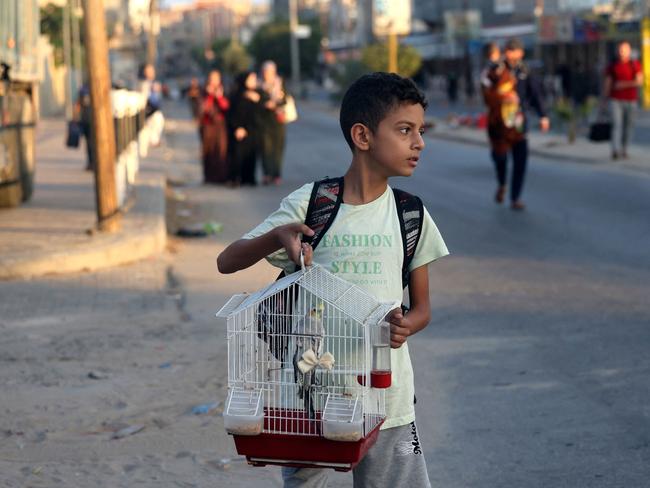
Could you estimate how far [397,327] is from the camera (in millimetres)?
3146

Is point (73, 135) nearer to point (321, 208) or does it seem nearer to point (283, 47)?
point (321, 208)

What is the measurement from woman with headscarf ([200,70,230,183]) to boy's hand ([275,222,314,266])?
624 inches

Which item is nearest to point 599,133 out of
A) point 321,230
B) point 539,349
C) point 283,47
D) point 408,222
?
point 539,349

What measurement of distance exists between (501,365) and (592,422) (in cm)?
123

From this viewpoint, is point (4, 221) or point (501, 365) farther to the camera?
point (4, 221)

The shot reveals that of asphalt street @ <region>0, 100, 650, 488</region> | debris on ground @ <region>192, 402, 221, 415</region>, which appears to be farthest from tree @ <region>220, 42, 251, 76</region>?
debris on ground @ <region>192, 402, 221, 415</region>

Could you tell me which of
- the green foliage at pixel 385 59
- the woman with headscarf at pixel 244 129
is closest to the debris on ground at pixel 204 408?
the woman with headscarf at pixel 244 129

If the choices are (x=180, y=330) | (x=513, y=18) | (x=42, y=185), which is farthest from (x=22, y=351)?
(x=513, y=18)

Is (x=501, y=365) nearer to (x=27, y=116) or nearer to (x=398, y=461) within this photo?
(x=398, y=461)

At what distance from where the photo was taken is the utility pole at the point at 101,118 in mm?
11336

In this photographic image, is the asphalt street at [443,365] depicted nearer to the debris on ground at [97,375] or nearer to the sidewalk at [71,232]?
the debris on ground at [97,375]

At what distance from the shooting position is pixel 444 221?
13.4 meters

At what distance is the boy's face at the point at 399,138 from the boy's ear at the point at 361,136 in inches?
0.5

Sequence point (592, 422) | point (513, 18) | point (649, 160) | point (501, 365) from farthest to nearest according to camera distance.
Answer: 1. point (513, 18)
2. point (649, 160)
3. point (501, 365)
4. point (592, 422)
